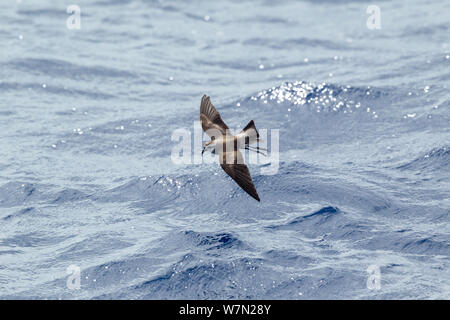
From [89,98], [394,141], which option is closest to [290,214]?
[394,141]

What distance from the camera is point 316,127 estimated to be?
19109 mm

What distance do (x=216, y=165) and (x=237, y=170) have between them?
Answer: 498 cm

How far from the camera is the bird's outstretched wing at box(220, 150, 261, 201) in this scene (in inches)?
456

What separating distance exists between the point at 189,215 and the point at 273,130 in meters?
5.12

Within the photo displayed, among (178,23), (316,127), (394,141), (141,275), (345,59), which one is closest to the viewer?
(141,275)

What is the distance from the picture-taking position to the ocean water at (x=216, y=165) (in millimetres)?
12492

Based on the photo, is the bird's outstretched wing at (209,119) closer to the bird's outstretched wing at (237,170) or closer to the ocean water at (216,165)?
the bird's outstretched wing at (237,170)

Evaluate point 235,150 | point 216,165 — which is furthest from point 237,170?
point 216,165

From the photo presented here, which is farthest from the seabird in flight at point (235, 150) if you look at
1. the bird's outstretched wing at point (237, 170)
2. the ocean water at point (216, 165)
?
the ocean water at point (216, 165)

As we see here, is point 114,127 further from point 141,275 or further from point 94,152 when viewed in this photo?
point 141,275

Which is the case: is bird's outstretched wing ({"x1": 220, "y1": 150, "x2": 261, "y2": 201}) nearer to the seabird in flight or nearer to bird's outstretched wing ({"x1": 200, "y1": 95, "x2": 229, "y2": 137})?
the seabird in flight

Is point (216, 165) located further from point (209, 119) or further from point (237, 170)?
point (237, 170)

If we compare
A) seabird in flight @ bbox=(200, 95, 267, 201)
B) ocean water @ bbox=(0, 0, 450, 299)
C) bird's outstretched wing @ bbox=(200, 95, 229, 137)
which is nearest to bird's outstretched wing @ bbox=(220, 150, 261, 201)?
seabird in flight @ bbox=(200, 95, 267, 201)

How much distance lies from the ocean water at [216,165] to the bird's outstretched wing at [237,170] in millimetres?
1607
